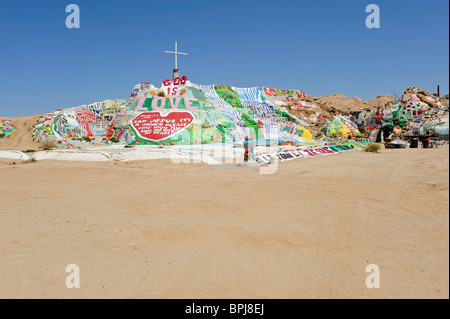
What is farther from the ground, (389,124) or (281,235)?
(389,124)

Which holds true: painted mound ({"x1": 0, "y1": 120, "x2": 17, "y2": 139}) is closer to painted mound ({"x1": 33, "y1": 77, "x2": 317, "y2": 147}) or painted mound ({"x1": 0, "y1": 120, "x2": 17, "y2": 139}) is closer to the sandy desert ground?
painted mound ({"x1": 33, "y1": 77, "x2": 317, "y2": 147})

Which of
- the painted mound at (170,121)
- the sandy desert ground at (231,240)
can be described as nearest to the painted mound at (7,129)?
the painted mound at (170,121)

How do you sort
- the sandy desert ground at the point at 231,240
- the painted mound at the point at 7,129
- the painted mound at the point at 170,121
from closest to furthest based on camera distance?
the sandy desert ground at the point at 231,240 → the painted mound at the point at 170,121 → the painted mound at the point at 7,129

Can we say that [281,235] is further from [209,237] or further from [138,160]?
[138,160]

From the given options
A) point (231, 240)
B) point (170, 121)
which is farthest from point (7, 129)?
point (231, 240)

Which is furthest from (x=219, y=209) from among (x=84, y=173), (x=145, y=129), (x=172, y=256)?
(x=145, y=129)

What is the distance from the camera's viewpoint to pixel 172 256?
4.35 m

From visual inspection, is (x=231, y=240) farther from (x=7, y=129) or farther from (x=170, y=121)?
(x=7, y=129)

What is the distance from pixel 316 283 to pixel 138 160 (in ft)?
48.7

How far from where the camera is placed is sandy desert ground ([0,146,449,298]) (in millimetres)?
3252

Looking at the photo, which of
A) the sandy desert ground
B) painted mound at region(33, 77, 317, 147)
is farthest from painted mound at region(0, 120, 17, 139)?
the sandy desert ground

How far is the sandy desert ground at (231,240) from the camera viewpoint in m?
3.25

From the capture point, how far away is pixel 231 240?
4.85 metres

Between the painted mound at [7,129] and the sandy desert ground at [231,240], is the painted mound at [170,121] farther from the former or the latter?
the sandy desert ground at [231,240]
